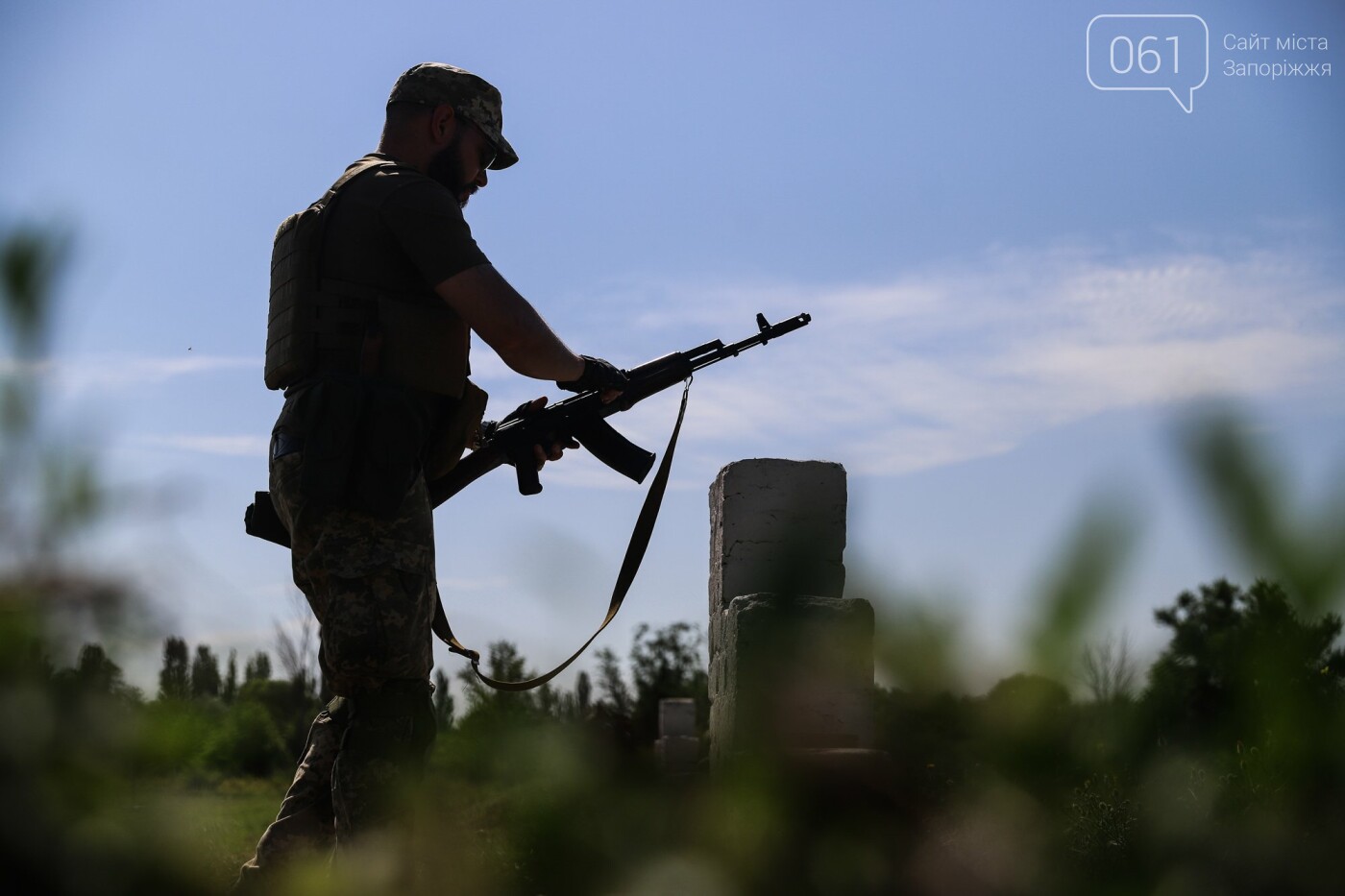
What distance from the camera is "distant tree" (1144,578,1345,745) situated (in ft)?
2.14

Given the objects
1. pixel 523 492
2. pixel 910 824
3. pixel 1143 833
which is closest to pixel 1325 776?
pixel 1143 833

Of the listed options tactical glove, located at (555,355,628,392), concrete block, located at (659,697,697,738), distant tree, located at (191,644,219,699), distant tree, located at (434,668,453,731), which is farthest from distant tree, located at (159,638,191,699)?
concrete block, located at (659,697,697,738)

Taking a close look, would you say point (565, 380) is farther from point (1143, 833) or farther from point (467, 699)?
point (1143, 833)

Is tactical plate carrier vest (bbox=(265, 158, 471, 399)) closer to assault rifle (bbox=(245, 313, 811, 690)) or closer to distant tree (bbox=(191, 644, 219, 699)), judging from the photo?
assault rifle (bbox=(245, 313, 811, 690))

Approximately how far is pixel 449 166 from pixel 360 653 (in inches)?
60.1

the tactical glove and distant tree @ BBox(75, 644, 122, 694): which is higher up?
the tactical glove

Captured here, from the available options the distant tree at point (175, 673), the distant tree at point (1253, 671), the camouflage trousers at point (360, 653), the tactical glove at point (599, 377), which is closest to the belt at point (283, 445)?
the camouflage trousers at point (360, 653)

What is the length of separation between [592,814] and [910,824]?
3.37 ft

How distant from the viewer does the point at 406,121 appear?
3.81 metres

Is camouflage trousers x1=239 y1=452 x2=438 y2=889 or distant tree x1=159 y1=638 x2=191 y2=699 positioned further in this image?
camouflage trousers x1=239 y1=452 x2=438 y2=889

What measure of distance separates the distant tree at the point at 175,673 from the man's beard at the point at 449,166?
3289 millimetres

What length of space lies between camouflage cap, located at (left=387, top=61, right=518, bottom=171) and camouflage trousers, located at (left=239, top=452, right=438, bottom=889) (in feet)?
3.84

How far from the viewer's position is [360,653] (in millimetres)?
3291

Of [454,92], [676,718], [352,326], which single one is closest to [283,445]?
[352,326]
